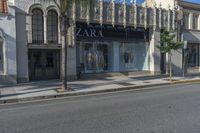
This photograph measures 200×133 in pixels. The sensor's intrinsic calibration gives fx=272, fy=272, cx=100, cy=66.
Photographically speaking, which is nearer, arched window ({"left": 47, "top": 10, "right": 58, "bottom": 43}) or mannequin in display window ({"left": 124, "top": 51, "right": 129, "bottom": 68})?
arched window ({"left": 47, "top": 10, "right": 58, "bottom": 43})

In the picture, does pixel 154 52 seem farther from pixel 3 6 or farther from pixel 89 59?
pixel 3 6

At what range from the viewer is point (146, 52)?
995 inches

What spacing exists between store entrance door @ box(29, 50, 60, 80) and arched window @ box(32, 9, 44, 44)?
97cm

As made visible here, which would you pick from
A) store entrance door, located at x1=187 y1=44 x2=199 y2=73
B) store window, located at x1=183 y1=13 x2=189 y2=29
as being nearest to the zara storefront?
store window, located at x1=183 y1=13 x2=189 y2=29

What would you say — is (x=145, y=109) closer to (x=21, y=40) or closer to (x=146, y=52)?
(x=21, y=40)

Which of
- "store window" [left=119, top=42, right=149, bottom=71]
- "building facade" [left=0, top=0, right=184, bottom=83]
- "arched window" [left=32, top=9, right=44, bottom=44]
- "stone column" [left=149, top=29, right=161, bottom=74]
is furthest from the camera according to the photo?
"stone column" [left=149, top=29, right=161, bottom=74]

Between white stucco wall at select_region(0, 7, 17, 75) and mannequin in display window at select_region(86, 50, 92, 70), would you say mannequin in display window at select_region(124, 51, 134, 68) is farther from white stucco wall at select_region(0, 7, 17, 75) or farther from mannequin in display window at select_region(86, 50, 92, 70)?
white stucco wall at select_region(0, 7, 17, 75)

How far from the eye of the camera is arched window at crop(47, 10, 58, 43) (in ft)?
64.4

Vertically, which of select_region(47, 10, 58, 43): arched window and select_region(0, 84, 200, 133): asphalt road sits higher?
select_region(47, 10, 58, 43): arched window

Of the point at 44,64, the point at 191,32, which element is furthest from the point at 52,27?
the point at 191,32

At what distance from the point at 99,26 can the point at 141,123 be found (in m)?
15.1

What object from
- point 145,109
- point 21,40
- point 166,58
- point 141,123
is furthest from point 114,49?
point 141,123

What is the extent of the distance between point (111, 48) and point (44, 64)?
6.15 m

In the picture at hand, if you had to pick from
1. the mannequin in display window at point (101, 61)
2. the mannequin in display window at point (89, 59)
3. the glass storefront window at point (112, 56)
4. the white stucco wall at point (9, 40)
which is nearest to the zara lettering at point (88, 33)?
the glass storefront window at point (112, 56)
